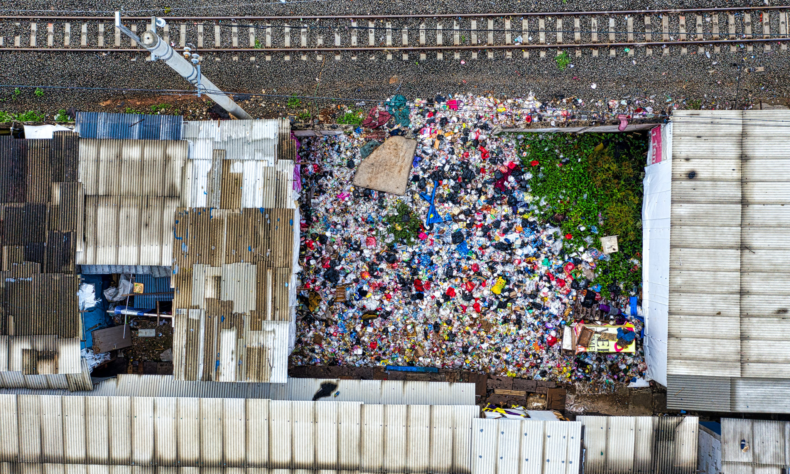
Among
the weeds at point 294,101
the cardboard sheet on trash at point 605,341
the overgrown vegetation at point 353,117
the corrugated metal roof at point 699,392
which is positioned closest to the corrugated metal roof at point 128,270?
the weeds at point 294,101

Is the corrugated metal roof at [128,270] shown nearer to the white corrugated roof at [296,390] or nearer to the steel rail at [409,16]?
the white corrugated roof at [296,390]

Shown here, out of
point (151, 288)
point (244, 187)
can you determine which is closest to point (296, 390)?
point (151, 288)

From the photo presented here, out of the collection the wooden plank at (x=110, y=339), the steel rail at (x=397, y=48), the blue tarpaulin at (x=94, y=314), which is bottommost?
the wooden plank at (x=110, y=339)

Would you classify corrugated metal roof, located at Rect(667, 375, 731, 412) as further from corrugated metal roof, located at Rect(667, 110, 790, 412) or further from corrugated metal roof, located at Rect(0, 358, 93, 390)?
corrugated metal roof, located at Rect(0, 358, 93, 390)

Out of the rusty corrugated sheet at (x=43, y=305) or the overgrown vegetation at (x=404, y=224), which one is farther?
the overgrown vegetation at (x=404, y=224)

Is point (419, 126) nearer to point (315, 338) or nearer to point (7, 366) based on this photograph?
point (315, 338)

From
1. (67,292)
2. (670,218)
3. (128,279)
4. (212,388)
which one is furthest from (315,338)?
(670,218)
